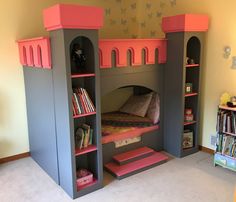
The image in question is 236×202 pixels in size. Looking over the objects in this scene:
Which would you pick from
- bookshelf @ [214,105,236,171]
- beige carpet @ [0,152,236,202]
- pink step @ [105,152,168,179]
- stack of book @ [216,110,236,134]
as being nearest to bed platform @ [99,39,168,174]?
pink step @ [105,152,168,179]

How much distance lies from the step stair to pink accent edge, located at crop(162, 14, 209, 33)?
1500 mm

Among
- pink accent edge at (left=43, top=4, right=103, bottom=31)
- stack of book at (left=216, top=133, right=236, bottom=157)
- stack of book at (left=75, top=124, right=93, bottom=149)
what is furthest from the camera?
stack of book at (left=216, top=133, right=236, bottom=157)

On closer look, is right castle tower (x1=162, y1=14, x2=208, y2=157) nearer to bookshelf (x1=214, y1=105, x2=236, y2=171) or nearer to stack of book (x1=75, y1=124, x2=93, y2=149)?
bookshelf (x1=214, y1=105, x2=236, y2=171)

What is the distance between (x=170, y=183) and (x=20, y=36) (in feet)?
7.85

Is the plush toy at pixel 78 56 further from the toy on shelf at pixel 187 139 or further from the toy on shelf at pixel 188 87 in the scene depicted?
the toy on shelf at pixel 187 139

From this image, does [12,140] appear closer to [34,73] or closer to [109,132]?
[34,73]

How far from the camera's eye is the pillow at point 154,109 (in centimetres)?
333

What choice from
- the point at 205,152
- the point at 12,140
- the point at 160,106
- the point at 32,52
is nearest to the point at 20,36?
the point at 32,52

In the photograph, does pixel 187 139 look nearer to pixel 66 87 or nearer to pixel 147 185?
pixel 147 185

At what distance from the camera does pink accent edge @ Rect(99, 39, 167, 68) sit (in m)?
2.59

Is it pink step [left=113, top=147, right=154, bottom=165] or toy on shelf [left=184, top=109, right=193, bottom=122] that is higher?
toy on shelf [left=184, top=109, right=193, bottom=122]

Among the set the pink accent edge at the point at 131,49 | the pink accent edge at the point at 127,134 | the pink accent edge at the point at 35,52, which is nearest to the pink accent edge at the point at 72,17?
the pink accent edge at the point at 35,52

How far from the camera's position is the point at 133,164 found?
291 cm

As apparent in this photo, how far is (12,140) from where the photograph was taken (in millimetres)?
3156
